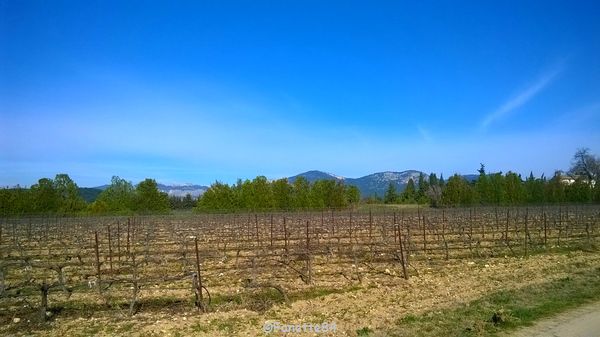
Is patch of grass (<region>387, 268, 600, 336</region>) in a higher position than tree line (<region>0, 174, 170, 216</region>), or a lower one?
lower

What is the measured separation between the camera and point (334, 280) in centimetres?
1405

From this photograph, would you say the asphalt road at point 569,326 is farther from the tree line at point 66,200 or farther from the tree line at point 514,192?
the tree line at point 514,192

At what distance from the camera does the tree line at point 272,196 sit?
217 feet

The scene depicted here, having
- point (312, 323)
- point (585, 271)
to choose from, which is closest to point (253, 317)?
point (312, 323)

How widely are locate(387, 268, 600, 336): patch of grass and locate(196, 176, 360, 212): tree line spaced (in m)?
53.1

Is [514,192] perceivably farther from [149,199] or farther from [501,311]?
[501,311]

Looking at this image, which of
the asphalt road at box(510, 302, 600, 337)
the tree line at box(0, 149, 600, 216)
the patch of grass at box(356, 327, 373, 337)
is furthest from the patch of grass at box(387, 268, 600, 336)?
the tree line at box(0, 149, 600, 216)

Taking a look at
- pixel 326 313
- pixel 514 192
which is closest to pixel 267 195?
pixel 514 192

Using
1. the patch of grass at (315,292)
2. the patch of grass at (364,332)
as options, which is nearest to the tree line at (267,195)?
the patch of grass at (315,292)

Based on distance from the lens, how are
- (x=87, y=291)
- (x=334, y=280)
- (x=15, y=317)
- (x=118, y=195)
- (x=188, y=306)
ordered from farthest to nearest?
(x=118, y=195)
(x=334, y=280)
(x=87, y=291)
(x=188, y=306)
(x=15, y=317)

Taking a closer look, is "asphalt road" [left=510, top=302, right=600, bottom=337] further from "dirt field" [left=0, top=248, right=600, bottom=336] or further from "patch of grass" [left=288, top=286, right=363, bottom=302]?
"patch of grass" [left=288, top=286, right=363, bottom=302]

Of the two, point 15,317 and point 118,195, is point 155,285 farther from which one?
point 118,195

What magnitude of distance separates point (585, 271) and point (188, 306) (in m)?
13.5

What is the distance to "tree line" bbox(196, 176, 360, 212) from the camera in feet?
217
